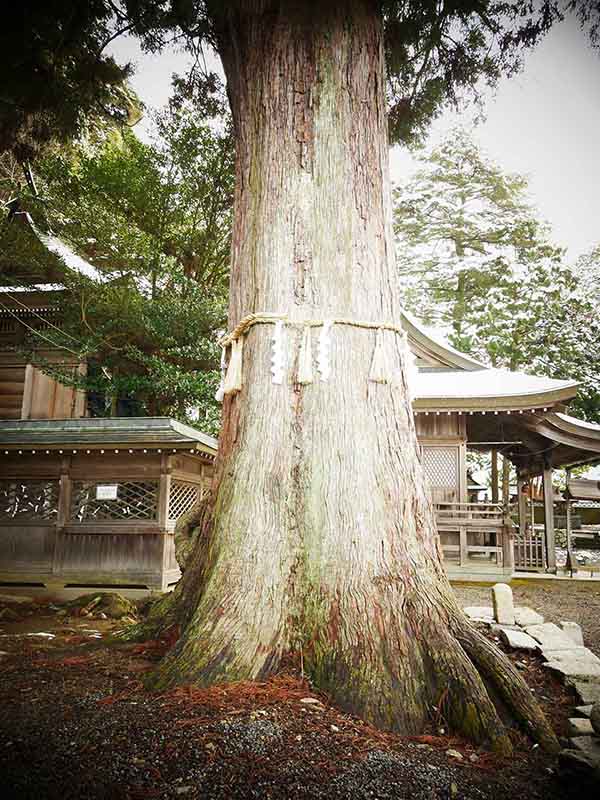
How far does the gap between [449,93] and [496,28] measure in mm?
822

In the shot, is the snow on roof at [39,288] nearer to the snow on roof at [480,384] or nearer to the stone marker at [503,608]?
the snow on roof at [480,384]

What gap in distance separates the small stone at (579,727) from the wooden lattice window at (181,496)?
7558 millimetres

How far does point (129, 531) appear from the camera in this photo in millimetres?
→ 9562

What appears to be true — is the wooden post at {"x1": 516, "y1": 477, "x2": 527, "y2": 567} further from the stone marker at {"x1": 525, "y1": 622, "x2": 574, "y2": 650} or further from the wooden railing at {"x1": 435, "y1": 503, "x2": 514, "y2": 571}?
the stone marker at {"x1": 525, "y1": 622, "x2": 574, "y2": 650}

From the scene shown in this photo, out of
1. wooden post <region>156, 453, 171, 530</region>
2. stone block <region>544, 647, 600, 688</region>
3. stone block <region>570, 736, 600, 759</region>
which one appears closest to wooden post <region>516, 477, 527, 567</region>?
wooden post <region>156, 453, 171, 530</region>

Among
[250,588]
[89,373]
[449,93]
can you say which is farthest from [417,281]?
[250,588]

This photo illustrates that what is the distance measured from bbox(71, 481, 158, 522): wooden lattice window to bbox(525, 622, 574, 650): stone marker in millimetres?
7080

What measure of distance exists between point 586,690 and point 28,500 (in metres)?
10.3

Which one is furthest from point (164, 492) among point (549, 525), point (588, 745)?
point (549, 525)

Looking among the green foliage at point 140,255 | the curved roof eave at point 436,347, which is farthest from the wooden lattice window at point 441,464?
the green foliage at point 140,255

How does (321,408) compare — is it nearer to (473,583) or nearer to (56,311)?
(473,583)

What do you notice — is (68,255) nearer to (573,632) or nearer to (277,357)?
(277,357)

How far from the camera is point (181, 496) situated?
33.7 ft

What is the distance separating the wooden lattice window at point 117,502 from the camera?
9789mm
